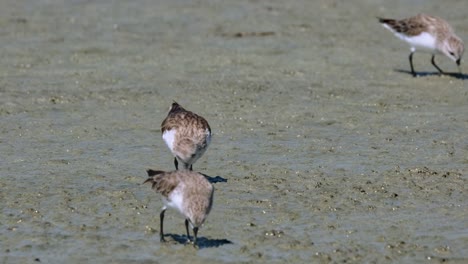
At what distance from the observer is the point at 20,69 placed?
1653 centimetres

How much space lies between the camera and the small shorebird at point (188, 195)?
885 cm

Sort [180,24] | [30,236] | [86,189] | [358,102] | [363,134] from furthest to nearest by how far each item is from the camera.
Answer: [180,24] < [358,102] < [363,134] < [86,189] < [30,236]

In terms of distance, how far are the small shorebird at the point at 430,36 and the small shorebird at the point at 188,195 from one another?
8.06 metres

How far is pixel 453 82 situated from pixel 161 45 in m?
5.03

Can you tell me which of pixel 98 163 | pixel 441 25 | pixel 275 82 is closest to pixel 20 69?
pixel 275 82

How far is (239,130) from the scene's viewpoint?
13.4 meters

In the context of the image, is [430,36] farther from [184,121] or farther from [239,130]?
[184,121]

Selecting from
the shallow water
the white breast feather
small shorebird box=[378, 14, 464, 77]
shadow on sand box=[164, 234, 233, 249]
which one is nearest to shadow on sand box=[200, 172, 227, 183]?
the shallow water

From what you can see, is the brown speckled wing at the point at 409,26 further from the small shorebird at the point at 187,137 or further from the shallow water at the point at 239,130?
the small shorebird at the point at 187,137

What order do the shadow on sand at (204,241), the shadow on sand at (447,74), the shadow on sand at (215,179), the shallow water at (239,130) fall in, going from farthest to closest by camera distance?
the shadow on sand at (447,74) → the shadow on sand at (215,179) → the shallow water at (239,130) → the shadow on sand at (204,241)

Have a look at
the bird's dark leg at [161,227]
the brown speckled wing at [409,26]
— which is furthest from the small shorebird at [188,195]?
the brown speckled wing at [409,26]

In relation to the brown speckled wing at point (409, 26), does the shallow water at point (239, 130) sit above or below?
below

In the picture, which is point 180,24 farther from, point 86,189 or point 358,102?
point 86,189

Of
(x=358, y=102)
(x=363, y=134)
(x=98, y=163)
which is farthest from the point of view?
(x=358, y=102)
